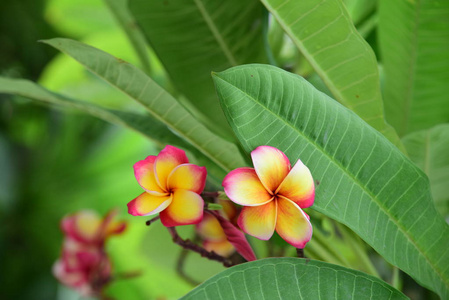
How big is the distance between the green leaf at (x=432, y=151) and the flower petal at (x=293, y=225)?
180mm

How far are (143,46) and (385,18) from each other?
0.28 m

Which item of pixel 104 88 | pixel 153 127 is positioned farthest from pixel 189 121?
pixel 104 88

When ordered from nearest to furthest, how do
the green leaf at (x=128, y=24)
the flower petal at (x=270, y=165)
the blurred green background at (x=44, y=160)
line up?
the flower petal at (x=270, y=165)
the green leaf at (x=128, y=24)
the blurred green background at (x=44, y=160)

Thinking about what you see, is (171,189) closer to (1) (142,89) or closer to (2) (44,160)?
(1) (142,89)

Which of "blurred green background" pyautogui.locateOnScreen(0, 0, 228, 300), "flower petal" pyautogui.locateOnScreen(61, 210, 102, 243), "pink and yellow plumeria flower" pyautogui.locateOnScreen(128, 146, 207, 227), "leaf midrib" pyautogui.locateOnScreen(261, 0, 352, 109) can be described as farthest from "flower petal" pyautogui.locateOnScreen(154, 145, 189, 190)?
"blurred green background" pyautogui.locateOnScreen(0, 0, 228, 300)

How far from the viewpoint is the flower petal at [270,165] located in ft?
0.79

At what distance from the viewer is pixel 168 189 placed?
27 centimetres

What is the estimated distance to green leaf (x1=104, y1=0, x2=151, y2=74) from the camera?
544 millimetres

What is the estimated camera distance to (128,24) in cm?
55

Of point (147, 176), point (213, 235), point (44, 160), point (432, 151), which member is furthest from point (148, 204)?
point (44, 160)

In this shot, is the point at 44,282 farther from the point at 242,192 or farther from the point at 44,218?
the point at 242,192

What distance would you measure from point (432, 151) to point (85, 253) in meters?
0.43

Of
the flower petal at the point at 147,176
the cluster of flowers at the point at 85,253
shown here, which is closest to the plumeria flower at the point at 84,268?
the cluster of flowers at the point at 85,253

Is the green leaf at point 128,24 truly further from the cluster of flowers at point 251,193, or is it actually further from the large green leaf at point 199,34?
the cluster of flowers at point 251,193
